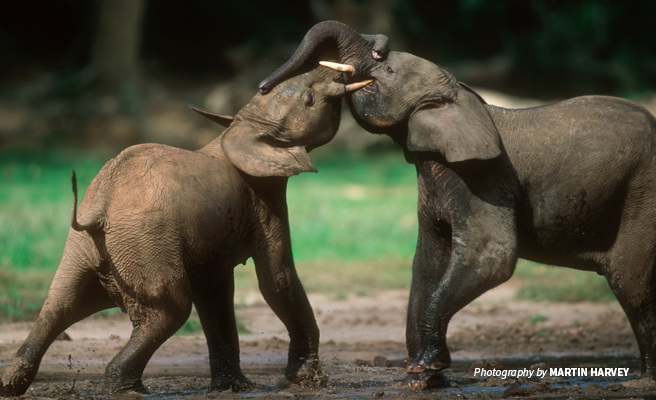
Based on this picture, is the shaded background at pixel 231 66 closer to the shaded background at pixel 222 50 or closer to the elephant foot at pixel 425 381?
the shaded background at pixel 222 50

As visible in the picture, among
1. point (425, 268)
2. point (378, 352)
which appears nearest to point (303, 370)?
point (425, 268)

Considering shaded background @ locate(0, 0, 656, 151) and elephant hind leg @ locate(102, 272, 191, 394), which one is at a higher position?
shaded background @ locate(0, 0, 656, 151)

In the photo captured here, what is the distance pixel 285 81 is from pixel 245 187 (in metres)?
0.77

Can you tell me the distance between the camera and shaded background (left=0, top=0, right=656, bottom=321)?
58.9 ft

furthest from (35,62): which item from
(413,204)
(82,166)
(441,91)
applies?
(441,91)

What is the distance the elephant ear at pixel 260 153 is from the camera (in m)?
5.26

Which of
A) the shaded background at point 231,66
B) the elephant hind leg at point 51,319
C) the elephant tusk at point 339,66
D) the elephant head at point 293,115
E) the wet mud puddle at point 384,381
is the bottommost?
the wet mud puddle at point 384,381

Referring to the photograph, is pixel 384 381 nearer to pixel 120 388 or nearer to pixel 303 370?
pixel 303 370

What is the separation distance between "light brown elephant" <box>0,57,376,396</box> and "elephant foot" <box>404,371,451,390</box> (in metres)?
0.74

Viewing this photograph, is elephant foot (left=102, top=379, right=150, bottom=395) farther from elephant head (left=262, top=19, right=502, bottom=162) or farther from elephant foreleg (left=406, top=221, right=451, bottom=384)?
elephant head (left=262, top=19, right=502, bottom=162)

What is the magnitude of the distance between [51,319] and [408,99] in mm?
2552

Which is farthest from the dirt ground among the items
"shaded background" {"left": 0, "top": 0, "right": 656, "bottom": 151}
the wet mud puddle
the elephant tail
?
"shaded background" {"left": 0, "top": 0, "right": 656, "bottom": 151}

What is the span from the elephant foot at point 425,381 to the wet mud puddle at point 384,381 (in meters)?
0.05

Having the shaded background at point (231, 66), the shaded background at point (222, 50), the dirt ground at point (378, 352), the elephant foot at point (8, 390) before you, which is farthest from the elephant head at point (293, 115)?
the shaded background at point (222, 50)
